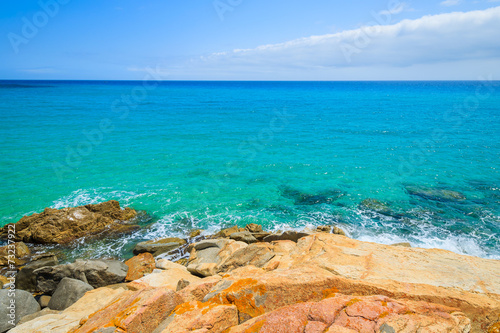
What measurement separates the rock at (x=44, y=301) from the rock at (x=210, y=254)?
18.8ft

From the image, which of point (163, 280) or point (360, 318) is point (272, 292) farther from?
point (163, 280)

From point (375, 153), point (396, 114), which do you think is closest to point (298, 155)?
point (375, 153)

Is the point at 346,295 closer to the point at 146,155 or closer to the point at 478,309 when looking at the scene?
the point at 478,309

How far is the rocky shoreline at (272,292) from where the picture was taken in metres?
5.52

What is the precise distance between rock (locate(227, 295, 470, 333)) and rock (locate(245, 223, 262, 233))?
11.0m

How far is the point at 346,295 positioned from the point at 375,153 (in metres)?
29.8

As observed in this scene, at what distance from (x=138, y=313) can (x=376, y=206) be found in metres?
18.0

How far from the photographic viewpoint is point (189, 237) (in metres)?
16.8

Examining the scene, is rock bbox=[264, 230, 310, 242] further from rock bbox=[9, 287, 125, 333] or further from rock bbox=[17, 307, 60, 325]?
rock bbox=[17, 307, 60, 325]

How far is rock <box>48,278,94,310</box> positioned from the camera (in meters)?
10.5

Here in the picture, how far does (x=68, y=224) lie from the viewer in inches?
653

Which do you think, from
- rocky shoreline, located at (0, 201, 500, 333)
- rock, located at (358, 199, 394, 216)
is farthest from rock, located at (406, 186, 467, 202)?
rocky shoreline, located at (0, 201, 500, 333)

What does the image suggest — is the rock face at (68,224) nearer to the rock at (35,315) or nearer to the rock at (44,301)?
the rock at (44,301)

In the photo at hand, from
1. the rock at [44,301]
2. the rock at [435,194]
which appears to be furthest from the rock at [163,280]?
the rock at [435,194]
